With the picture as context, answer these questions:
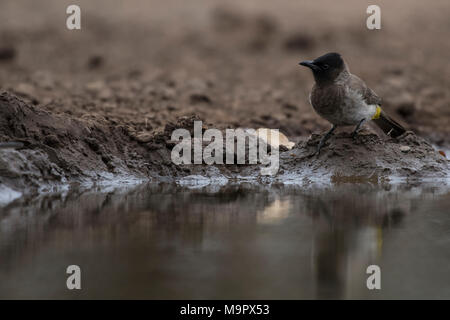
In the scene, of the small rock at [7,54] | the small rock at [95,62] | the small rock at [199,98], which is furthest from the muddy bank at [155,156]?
the small rock at [7,54]

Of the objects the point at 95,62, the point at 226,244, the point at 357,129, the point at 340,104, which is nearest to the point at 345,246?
the point at 226,244

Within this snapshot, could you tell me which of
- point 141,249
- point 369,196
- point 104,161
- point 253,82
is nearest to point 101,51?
point 253,82

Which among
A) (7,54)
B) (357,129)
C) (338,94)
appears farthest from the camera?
(7,54)

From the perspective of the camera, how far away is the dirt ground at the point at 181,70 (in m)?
8.32

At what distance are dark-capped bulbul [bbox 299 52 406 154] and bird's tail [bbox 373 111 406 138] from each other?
51 cm

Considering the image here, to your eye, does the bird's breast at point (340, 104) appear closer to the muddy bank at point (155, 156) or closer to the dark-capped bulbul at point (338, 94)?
the dark-capped bulbul at point (338, 94)

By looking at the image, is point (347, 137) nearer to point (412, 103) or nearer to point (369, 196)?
point (369, 196)

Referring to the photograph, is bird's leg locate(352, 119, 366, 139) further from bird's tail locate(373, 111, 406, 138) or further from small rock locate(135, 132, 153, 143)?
small rock locate(135, 132, 153, 143)

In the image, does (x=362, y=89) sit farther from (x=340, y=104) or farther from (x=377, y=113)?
(x=377, y=113)

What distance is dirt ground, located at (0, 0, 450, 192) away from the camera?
328 inches

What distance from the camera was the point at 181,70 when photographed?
589 inches

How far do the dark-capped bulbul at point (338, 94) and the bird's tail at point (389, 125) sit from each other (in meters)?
0.51

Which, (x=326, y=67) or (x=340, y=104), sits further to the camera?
(x=326, y=67)

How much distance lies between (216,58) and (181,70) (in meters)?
1.69
